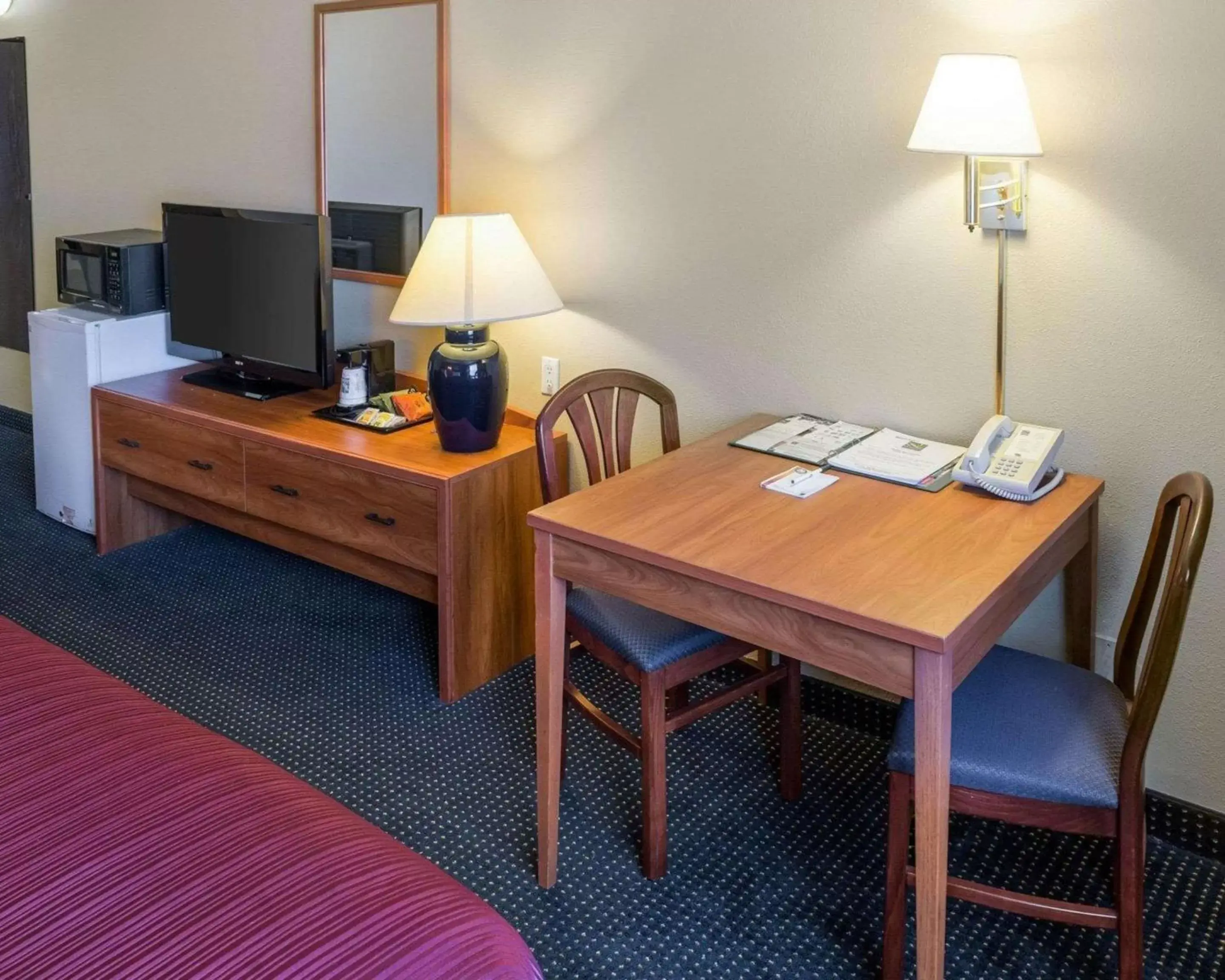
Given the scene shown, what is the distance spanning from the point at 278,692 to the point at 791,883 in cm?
131

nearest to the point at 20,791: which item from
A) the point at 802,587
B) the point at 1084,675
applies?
the point at 802,587

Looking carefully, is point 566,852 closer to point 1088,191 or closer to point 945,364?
point 945,364

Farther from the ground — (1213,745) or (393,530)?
(393,530)

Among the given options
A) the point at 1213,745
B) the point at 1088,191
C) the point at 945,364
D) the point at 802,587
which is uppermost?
the point at 1088,191

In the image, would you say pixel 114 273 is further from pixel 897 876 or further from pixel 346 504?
pixel 897 876

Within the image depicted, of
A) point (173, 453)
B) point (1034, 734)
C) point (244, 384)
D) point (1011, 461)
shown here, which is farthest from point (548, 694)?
point (244, 384)

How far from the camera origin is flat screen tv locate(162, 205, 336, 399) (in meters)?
3.07

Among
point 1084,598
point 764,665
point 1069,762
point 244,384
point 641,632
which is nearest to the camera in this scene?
point 1069,762

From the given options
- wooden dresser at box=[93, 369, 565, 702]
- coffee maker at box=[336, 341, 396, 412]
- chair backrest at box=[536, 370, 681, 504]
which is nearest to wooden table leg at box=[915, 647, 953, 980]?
chair backrest at box=[536, 370, 681, 504]

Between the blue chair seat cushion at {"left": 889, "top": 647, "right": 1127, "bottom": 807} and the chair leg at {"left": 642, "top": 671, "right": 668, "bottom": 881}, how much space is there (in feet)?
1.42

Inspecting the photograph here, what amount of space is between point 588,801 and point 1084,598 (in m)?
1.05

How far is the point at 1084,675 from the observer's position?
1869mm

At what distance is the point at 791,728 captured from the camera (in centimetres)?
225

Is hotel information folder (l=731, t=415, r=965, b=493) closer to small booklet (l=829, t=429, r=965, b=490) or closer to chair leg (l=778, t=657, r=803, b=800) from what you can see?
small booklet (l=829, t=429, r=965, b=490)
